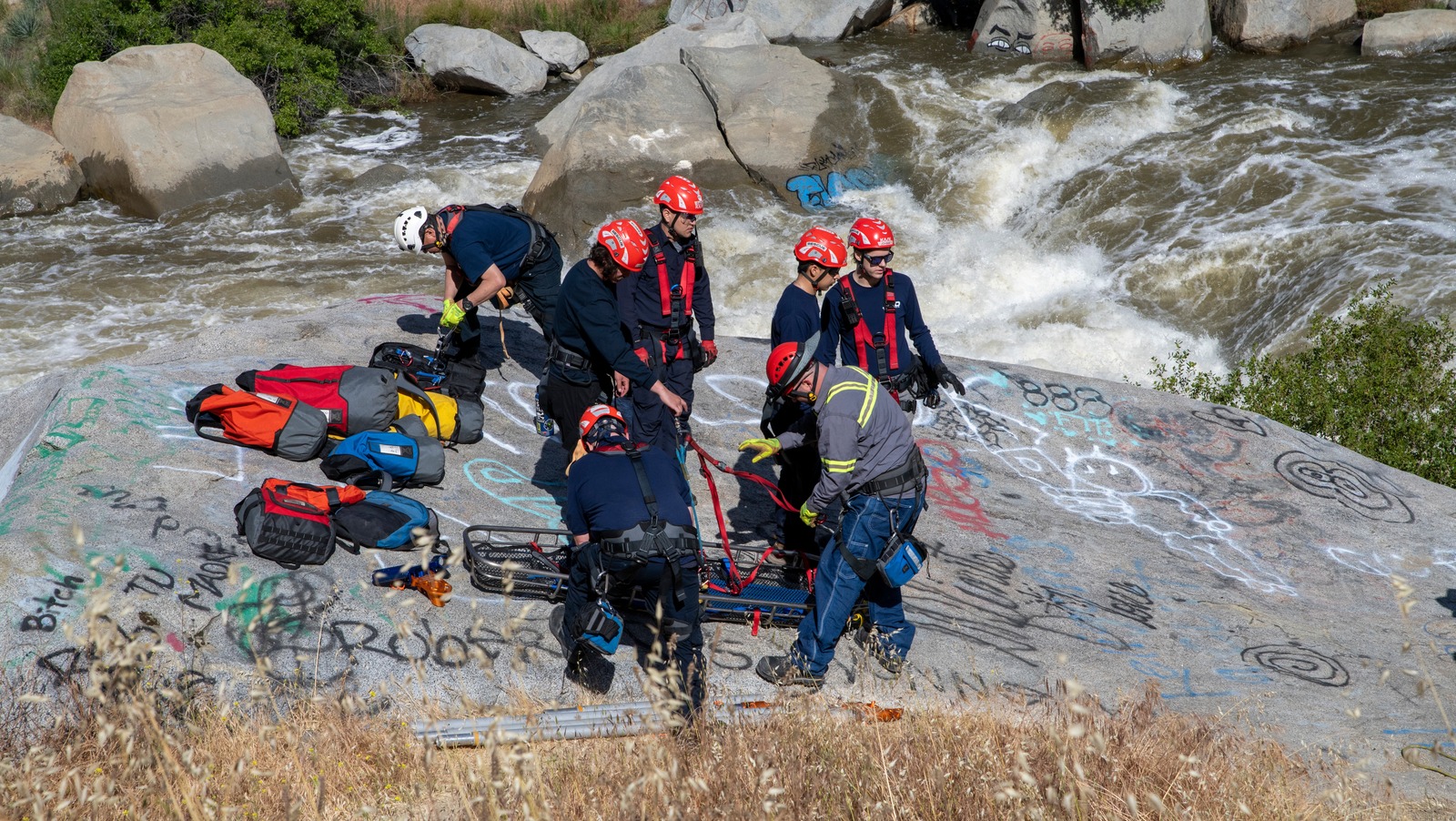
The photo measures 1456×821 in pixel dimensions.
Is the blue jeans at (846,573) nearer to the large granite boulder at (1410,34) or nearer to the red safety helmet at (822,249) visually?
the red safety helmet at (822,249)

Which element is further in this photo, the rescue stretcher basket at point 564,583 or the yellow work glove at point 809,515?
the rescue stretcher basket at point 564,583

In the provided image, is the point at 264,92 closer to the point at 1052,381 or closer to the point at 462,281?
the point at 462,281

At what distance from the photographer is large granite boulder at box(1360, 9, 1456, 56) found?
16.9 meters

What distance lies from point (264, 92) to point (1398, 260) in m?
18.1

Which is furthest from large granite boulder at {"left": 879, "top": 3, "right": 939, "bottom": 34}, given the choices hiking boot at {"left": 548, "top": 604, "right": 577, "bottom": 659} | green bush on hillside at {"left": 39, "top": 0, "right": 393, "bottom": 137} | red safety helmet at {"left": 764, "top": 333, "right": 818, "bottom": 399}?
hiking boot at {"left": 548, "top": 604, "right": 577, "bottom": 659}

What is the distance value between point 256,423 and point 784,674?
10.9 feet

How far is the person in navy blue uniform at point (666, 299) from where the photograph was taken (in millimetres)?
5926

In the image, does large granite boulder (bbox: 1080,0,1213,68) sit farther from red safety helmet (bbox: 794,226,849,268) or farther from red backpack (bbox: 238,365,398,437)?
red backpack (bbox: 238,365,398,437)

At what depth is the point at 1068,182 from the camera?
49.1 feet

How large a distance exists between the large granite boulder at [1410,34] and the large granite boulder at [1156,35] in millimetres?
2478

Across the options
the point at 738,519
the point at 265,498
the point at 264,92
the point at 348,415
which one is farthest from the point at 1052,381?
the point at 264,92

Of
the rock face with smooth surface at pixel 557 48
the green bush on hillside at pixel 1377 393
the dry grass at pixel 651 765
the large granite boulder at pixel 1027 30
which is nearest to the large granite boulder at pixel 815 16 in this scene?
the large granite boulder at pixel 1027 30

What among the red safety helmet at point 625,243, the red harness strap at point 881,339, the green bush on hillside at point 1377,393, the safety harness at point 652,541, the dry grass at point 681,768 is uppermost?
the red safety helmet at point 625,243

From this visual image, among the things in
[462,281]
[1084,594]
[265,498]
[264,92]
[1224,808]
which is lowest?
[1084,594]
